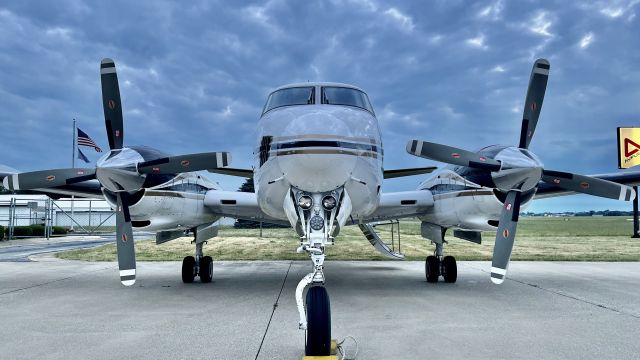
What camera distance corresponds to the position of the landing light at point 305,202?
6.16 metres

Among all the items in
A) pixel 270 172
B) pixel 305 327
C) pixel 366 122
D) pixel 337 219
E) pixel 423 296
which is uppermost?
pixel 366 122

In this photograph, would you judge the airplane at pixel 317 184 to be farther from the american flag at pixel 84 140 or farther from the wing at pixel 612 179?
the american flag at pixel 84 140

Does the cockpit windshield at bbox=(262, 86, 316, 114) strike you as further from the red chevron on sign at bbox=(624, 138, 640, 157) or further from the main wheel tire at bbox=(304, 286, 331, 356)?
the red chevron on sign at bbox=(624, 138, 640, 157)

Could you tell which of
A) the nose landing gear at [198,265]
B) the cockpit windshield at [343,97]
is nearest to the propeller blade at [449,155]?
the cockpit windshield at [343,97]

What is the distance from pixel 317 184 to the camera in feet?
19.7

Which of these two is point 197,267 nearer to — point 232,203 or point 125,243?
point 232,203

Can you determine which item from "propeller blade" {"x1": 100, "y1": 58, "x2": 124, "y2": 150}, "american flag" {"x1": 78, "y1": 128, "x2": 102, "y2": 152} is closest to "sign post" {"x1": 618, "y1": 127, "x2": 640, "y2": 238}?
"propeller blade" {"x1": 100, "y1": 58, "x2": 124, "y2": 150}

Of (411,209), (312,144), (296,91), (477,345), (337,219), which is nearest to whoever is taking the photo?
(477,345)

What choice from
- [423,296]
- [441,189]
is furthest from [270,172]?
[441,189]

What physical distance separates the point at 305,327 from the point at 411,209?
641 centimetres

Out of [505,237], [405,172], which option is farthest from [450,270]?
[505,237]

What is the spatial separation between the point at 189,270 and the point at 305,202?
6378 millimetres

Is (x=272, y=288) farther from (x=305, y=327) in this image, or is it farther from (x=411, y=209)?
(x=305, y=327)

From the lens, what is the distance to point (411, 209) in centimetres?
1094
